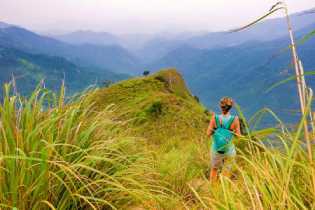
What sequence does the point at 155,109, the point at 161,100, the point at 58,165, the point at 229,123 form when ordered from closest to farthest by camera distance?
the point at 58,165, the point at 229,123, the point at 155,109, the point at 161,100

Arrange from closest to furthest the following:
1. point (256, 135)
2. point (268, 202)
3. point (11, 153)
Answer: point (268, 202) < point (256, 135) < point (11, 153)

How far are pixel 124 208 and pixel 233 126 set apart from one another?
10.4 ft

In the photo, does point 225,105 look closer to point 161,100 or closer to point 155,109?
point 155,109

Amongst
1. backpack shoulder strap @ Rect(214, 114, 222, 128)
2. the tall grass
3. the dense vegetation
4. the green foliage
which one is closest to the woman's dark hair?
backpack shoulder strap @ Rect(214, 114, 222, 128)

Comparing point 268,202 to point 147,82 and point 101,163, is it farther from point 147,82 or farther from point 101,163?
point 147,82

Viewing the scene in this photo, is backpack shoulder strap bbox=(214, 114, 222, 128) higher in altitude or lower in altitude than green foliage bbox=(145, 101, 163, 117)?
higher

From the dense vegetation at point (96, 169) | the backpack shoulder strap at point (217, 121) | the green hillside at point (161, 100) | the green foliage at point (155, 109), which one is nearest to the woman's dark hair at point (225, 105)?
the backpack shoulder strap at point (217, 121)

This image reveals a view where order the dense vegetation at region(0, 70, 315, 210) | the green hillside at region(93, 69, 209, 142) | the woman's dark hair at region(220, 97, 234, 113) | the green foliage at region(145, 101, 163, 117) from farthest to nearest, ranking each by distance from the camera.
Answer: the green foliage at region(145, 101, 163, 117) < the green hillside at region(93, 69, 209, 142) < the woman's dark hair at region(220, 97, 234, 113) < the dense vegetation at region(0, 70, 315, 210)

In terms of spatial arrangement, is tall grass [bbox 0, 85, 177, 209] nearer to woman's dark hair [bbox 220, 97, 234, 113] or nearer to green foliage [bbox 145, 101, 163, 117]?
woman's dark hair [bbox 220, 97, 234, 113]

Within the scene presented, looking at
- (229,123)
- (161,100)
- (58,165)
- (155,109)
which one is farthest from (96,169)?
(161,100)

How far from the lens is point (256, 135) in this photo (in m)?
2.44

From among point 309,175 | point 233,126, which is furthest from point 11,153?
point 233,126

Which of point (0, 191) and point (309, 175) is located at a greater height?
point (309, 175)

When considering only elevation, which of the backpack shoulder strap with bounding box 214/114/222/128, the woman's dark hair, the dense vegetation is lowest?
the backpack shoulder strap with bounding box 214/114/222/128
